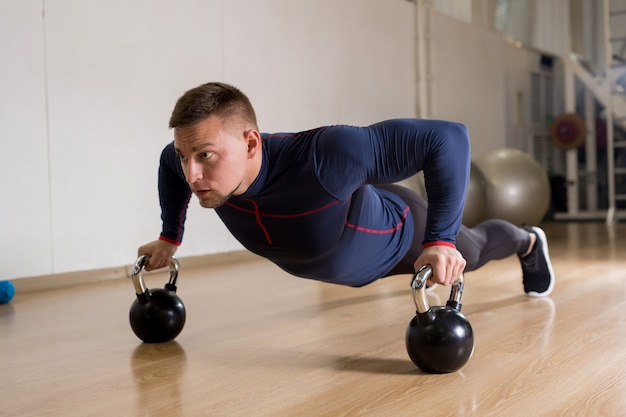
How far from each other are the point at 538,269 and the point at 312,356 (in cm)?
127

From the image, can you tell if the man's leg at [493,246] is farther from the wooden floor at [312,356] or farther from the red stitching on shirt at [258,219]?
the red stitching on shirt at [258,219]

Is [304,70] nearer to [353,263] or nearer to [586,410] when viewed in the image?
[353,263]

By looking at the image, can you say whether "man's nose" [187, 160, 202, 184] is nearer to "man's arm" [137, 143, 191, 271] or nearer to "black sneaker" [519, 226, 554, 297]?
"man's arm" [137, 143, 191, 271]

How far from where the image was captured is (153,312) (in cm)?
208

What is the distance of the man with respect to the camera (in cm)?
168

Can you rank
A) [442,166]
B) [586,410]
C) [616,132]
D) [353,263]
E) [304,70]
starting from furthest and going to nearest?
[616,132], [304,70], [353,263], [442,166], [586,410]

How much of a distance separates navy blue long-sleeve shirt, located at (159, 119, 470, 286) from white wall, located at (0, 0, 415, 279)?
65.1 inches

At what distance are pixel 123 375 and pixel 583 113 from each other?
8.02 metres

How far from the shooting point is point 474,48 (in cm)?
729

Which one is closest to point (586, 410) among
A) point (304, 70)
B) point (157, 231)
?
point (157, 231)

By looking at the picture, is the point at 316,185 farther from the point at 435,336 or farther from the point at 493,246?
the point at 493,246

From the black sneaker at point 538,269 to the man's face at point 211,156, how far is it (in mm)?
1467

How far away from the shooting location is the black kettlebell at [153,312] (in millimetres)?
2078

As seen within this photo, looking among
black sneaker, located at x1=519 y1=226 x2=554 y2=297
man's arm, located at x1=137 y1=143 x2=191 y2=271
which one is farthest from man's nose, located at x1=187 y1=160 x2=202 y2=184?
black sneaker, located at x1=519 y1=226 x2=554 y2=297
